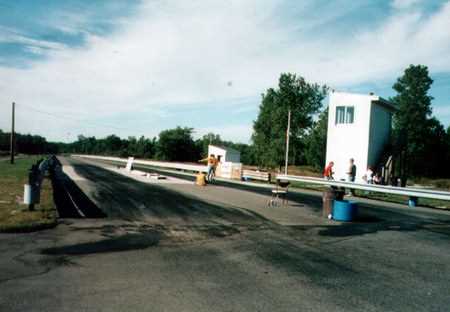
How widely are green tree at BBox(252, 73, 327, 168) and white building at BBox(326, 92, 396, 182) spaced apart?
96.6 ft

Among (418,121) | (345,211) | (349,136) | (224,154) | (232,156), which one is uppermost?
(418,121)

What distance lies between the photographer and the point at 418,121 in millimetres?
61844

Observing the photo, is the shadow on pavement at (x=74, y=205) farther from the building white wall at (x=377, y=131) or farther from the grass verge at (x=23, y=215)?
the building white wall at (x=377, y=131)

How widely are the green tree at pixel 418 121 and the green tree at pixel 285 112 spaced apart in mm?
15834

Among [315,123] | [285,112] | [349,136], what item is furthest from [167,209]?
[315,123]

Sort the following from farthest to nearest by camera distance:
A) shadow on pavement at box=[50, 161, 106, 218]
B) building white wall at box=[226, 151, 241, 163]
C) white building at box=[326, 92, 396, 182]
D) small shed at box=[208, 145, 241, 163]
Result: building white wall at box=[226, 151, 241, 163]
small shed at box=[208, 145, 241, 163]
white building at box=[326, 92, 396, 182]
shadow on pavement at box=[50, 161, 106, 218]

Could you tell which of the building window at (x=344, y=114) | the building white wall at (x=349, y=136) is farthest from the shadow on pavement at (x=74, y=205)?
the building window at (x=344, y=114)

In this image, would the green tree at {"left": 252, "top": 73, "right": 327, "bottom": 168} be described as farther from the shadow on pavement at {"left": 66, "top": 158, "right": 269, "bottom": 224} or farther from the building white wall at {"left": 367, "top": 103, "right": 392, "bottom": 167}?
the shadow on pavement at {"left": 66, "top": 158, "right": 269, "bottom": 224}

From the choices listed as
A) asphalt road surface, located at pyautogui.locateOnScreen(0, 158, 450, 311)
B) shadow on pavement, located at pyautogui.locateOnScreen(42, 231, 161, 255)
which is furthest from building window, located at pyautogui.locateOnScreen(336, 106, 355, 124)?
shadow on pavement, located at pyautogui.locateOnScreen(42, 231, 161, 255)

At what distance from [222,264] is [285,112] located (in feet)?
171

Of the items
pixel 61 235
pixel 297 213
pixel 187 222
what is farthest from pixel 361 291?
pixel 297 213

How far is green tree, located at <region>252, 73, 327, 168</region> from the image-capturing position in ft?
186

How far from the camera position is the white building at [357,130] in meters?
24.0

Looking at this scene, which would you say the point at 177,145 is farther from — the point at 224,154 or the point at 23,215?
the point at 23,215
